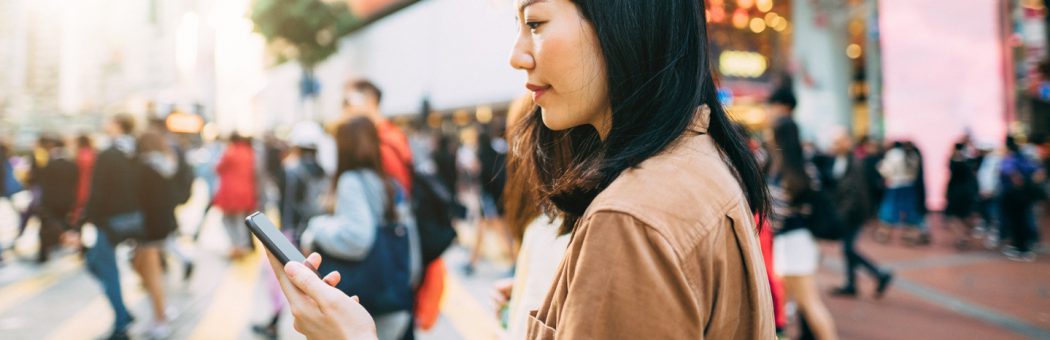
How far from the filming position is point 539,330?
0.91 m

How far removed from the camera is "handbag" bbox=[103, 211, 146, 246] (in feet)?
16.6

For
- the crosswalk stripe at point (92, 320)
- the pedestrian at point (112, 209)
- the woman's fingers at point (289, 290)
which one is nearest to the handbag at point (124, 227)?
the pedestrian at point (112, 209)

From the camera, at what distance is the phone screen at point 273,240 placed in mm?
1111

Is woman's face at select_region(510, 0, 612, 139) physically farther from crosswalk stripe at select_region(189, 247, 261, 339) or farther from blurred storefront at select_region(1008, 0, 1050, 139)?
blurred storefront at select_region(1008, 0, 1050, 139)

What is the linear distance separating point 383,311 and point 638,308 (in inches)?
89.8

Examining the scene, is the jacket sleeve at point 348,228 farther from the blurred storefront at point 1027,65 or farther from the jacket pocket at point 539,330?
the blurred storefront at point 1027,65

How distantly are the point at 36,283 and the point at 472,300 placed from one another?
5026 millimetres

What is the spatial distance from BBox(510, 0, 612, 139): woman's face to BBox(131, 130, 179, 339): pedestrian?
5223 millimetres

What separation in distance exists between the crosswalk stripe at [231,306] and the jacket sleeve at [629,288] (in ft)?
16.9

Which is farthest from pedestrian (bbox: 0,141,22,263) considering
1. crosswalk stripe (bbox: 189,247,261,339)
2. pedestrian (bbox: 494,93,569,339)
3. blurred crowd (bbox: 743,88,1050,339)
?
pedestrian (bbox: 494,93,569,339)

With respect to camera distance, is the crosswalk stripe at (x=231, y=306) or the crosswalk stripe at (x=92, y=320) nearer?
the crosswalk stripe at (x=92, y=320)

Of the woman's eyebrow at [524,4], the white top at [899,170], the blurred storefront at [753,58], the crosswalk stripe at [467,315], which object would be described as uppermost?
the blurred storefront at [753,58]

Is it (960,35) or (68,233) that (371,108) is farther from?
(960,35)

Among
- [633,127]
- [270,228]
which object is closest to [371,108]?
[270,228]
